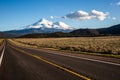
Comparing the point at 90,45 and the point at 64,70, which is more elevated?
the point at 64,70

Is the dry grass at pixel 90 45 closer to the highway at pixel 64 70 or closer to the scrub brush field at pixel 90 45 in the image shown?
the scrub brush field at pixel 90 45

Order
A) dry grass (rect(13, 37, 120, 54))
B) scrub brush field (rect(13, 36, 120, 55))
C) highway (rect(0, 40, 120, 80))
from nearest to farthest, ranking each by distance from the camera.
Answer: highway (rect(0, 40, 120, 80)) → scrub brush field (rect(13, 36, 120, 55)) → dry grass (rect(13, 37, 120, 54))

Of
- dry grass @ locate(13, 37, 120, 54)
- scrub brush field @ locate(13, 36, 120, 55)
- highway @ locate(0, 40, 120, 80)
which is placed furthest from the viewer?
dry grass @ locate(13, 37, 120, 54)

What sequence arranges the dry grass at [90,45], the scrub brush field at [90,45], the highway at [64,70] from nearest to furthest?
the highway at [64,70]
the scrub brush field at [90,45]
the dry grass at [90,45]

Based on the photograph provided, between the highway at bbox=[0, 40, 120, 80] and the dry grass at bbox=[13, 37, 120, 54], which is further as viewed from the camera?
the dry grass at bbox=[13, 37, 120, 54]

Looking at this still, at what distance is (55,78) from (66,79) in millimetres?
605

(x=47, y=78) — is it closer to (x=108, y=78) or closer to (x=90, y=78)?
(x=90, y=78)

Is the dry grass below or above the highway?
below

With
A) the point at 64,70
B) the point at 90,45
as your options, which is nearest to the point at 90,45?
the point at 90,45

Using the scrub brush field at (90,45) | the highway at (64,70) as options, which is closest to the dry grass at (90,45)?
the scrub brush field at (90,45)

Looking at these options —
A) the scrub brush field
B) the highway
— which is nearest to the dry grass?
the scrub brush field

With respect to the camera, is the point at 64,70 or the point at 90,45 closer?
the point at 64,70

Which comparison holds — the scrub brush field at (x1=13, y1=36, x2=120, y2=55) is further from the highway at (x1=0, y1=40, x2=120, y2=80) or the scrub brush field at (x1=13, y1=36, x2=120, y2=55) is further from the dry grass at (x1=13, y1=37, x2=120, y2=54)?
the highway at (x1=0, y1=40, x2=120, y2=80)

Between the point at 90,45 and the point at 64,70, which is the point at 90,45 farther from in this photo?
the point at 64,70
